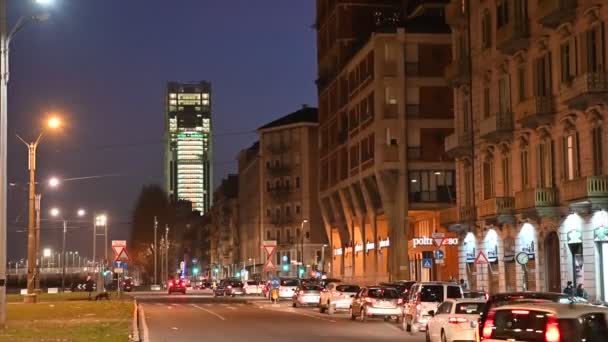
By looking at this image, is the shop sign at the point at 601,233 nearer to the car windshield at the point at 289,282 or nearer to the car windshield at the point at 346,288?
the car windshield at the point at 346,288

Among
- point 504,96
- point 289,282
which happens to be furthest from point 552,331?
point 289,282

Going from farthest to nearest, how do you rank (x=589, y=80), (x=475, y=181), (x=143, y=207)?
(x=143, y=207)
(x=475, y=181)
(x=589, y=80)

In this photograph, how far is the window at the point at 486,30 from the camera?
181 feet

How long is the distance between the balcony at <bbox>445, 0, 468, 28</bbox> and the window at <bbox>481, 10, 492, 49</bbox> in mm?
2900

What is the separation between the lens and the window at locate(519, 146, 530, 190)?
50.2 metres

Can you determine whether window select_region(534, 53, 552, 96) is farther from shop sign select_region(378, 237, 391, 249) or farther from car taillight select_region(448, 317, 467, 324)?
shop sign select_region(378, 237, 391, 249)

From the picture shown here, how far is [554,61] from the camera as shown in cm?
4603

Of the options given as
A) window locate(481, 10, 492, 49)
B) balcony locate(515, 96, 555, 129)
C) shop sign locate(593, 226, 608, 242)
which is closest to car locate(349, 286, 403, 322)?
shop sign locate(593, 226, 608, 242)

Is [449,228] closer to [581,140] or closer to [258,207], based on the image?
[581,140]

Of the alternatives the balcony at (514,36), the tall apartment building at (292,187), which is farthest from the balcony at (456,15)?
the tall apartment building at (292,187)

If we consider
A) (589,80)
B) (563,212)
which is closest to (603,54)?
(589,80)

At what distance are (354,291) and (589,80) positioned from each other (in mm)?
14852

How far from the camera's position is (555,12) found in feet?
143

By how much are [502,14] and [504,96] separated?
3.98 m
